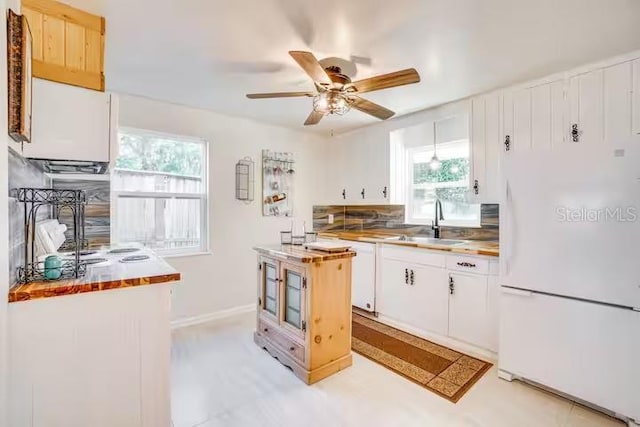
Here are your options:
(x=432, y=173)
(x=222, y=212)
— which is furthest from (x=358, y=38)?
(x=222, y=212)

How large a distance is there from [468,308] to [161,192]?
3.24m

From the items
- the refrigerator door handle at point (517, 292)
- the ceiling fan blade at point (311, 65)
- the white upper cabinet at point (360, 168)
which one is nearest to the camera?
the ceiling fan blade at point (311, 65)

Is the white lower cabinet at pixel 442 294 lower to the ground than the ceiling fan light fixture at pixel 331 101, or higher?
lower

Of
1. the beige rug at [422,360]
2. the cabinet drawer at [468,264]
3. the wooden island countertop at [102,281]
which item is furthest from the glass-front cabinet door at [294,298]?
the cabinet drawer at [468,264]

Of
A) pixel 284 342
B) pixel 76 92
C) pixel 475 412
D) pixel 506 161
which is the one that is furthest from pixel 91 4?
pixel 475 412

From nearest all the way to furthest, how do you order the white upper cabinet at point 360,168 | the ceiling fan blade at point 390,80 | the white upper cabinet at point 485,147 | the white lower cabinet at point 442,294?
the ceiling fan blade at point 390,80
the white lower cabinet at point 442,294
the white upper cabinet at point 485,147
the white upper cabinet at point 360,168

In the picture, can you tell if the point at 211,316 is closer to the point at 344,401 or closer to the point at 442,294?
the point at 344,401

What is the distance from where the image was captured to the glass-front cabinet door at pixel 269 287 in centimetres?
253

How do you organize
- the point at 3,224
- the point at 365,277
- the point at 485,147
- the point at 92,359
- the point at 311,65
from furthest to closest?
the point at 365,277 → the point at 485,147 → the point at 311,65 → the point at 92,359 → the point at 3,224

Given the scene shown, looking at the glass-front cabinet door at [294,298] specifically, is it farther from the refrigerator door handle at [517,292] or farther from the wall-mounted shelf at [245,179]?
the wall-mounted shelf at [245,179]

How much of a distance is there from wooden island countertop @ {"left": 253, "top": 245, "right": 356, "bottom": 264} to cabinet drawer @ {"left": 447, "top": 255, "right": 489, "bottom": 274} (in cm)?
102

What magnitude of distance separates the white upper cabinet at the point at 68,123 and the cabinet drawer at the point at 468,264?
2.68 meters

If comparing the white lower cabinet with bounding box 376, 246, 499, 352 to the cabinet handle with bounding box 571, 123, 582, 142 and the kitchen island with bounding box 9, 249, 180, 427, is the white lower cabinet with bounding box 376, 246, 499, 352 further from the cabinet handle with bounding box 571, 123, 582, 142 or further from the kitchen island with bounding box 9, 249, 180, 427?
the kitchen island with bounding box 9, 249, 180, 427

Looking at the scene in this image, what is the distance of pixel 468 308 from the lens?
267 centimetres
